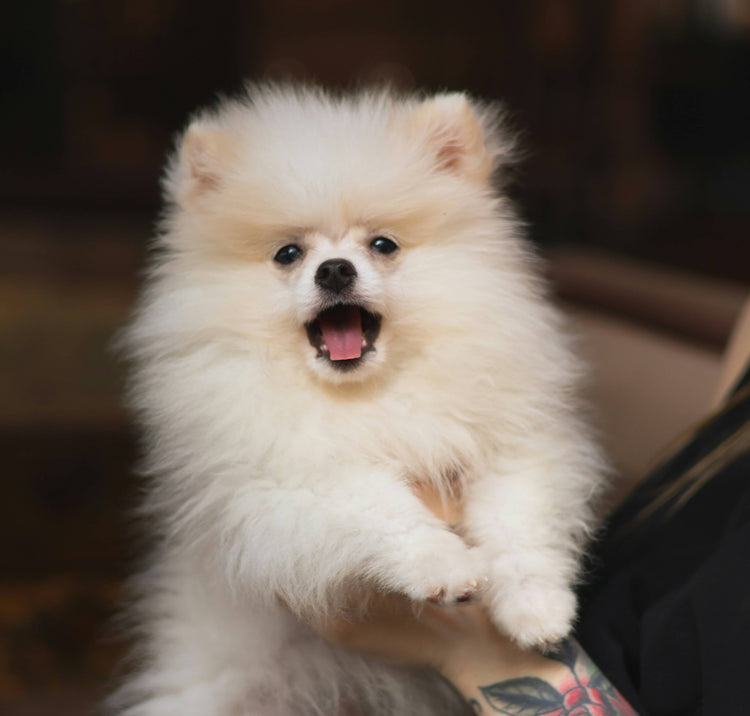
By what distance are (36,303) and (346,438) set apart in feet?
12.4

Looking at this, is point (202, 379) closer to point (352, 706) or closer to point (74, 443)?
point (352, 706)

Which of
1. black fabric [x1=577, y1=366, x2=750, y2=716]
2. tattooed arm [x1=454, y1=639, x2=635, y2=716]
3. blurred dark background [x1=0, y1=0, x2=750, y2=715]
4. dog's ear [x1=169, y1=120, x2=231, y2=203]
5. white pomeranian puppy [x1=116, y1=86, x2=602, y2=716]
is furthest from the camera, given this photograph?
blurred dark background [x1=0, y1=0, x2=750, y2=715]

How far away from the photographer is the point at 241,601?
46.3 inches

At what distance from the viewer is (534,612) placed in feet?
3.17

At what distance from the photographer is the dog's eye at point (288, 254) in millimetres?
1180

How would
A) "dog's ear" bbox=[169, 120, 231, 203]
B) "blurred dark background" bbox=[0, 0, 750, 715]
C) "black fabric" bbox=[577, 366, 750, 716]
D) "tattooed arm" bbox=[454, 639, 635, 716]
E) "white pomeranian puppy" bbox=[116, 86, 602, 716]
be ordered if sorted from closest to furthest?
"black fabric" bbox=[577, 366, 750, 716]
"tattooed arm" bbox=[454, 639, 635, 716]
"white pomeranian puppy" bbox=[116, 86, 602, 716]
"dog's ear" bbox=[169, 120, 231, 203]
"blurred dark background" bbox=[0, 0, 750, 715]

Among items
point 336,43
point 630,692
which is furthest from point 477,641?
point 336,43

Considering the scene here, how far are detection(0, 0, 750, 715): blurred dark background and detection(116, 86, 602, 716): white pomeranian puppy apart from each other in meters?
1.92

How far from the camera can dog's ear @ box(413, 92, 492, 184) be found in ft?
4.03

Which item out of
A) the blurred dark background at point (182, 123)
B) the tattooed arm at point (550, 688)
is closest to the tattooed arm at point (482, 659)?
the tattooed arm at point (550, 688)

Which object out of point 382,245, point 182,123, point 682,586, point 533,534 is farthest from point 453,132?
point 182,123

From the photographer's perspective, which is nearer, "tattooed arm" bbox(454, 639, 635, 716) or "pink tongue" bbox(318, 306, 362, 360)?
"tattooed arm" bbox(454, 639, 635, 716)

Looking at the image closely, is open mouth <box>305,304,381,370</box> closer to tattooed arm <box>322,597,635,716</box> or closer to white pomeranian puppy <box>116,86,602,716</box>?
white pomeranian puppy <box>116,86,602,716</box>

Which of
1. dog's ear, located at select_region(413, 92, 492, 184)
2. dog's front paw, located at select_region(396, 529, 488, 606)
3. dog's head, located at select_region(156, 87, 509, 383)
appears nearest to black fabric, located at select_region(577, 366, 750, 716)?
dog's front paw, located at select_region(396, 529, 488, 606)
